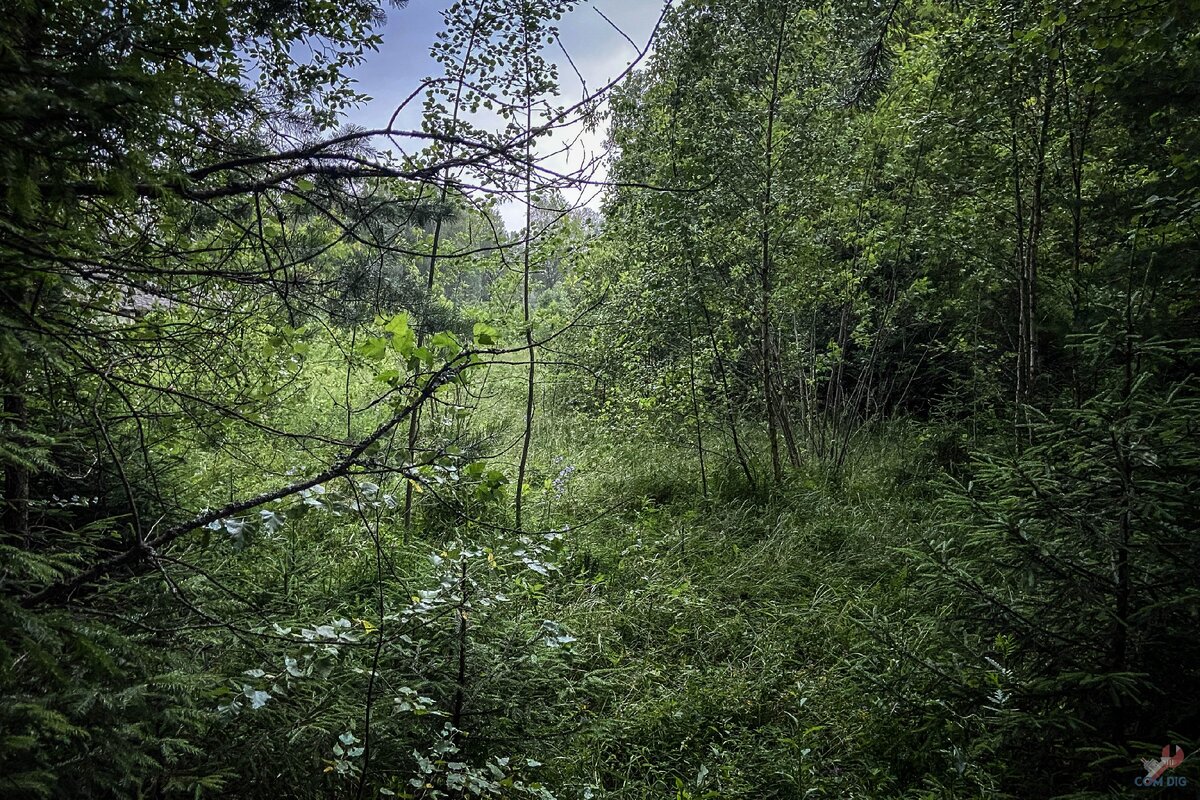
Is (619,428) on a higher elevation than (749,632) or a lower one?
higher

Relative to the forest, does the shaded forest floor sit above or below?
below

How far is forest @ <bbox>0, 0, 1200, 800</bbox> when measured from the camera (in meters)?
1.55

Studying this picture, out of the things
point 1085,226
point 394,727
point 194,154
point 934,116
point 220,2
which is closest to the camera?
point 220,2

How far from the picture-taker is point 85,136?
3.37 ft

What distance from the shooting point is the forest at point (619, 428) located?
155cm

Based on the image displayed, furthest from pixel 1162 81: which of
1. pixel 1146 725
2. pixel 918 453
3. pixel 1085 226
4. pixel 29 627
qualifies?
pixel 29 627

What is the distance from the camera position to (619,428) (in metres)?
7.24

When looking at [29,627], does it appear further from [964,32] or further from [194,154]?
[964,32]

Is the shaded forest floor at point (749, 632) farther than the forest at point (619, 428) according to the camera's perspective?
Yes

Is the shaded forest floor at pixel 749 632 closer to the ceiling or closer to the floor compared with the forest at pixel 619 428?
closer to the floor

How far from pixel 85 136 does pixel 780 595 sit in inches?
170

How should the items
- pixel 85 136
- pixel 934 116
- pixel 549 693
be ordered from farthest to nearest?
pixel 934 116, pixel 549 693, pixel 85 136

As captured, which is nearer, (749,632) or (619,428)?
(749,632)

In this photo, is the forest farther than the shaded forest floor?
No
